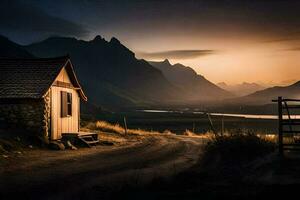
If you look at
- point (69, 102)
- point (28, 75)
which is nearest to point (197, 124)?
point (69, 102)

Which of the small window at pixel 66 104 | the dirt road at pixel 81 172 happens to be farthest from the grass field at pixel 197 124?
the dirt road at pixel 81 172

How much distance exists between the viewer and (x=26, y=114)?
24641mm

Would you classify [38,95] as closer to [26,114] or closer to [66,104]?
[26,114]

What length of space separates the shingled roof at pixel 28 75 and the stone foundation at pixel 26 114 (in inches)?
16.9

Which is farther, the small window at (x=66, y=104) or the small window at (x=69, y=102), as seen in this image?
the small window at (x=69, y=102)

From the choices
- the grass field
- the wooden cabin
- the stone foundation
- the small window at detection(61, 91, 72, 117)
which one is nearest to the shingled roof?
the wooden cabin

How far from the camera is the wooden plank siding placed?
25.7 metres

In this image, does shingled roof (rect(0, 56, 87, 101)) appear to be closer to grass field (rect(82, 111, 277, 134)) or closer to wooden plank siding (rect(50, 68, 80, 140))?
wooden plank siding (rect(50, 68, 80, 140))

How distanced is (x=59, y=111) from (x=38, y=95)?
110 inches

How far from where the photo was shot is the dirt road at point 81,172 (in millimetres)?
11625

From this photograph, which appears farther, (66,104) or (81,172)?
(66,104)

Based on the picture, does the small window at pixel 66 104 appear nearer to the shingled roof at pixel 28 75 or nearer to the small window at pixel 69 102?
the small window at pixel 69 102

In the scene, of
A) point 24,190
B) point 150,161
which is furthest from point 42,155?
point 24,190

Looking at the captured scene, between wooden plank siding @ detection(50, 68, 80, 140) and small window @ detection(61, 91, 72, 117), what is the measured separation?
9.6 inches
